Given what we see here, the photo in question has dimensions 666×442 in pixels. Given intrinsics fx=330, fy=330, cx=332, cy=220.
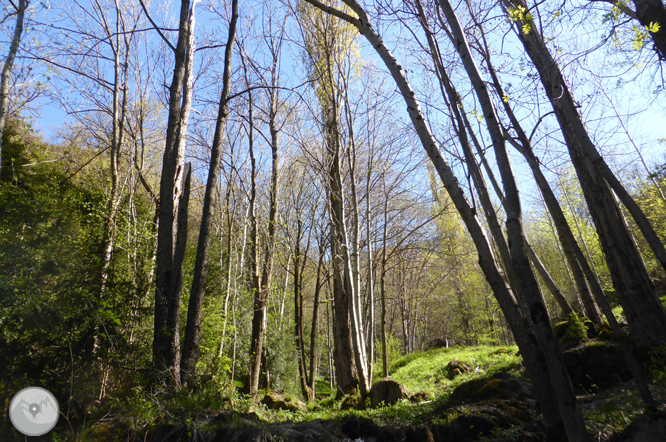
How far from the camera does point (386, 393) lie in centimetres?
640

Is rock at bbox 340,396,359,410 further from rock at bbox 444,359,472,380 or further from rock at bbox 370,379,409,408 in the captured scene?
rock at bbox 444,359,472,380

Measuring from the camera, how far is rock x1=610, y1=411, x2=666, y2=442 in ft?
7.12

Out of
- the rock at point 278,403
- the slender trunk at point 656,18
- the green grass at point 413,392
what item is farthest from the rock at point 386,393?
the slender trunk at point 656,18

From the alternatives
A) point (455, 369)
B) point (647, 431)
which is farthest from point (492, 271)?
point (455, 369)

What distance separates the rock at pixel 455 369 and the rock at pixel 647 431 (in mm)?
7191

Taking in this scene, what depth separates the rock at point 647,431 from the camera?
217 cm

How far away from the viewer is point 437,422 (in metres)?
3.92

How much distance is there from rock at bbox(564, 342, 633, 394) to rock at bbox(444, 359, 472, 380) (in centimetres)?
454

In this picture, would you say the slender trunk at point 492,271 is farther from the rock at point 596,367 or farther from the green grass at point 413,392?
the rock at point 596,367

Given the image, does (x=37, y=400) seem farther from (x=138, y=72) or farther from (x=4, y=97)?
(x=138, y=72)

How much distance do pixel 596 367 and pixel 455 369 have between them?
487 centimetres

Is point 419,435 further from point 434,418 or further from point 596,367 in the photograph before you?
point 596,367

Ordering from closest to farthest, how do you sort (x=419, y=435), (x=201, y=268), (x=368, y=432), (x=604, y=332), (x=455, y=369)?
(x=419, y=435)
(x=368, y=432)
(x=201, y=268)
(x=604, y=332)
(x=455, y=369)

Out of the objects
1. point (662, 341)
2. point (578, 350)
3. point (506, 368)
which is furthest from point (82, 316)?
point (506, 368)
